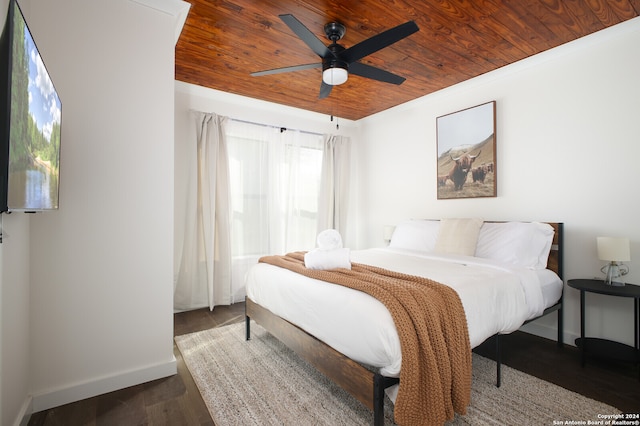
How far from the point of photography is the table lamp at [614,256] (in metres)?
2.22

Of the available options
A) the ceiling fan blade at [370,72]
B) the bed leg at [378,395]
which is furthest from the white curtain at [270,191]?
the bed leg at [378,395]

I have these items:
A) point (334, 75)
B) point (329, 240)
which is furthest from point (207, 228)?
point (334, 75)

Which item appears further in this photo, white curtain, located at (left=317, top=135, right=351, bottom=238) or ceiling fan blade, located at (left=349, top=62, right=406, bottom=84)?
white curtain, located at (left=317, top=135, right=351, bottom=238)

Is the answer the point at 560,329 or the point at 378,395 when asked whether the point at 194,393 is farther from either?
the point at 560,329

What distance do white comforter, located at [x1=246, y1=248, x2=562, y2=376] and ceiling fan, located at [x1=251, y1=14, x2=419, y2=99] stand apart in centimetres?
153

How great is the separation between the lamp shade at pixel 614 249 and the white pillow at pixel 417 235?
1.35 meters

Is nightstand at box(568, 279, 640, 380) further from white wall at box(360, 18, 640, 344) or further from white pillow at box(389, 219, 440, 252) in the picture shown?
white pillow at box(389, 219, 440, 252)

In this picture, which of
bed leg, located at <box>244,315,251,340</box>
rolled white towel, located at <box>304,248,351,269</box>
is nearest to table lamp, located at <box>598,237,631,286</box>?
rolled white towel, located at <box>304,248,351,269</box>

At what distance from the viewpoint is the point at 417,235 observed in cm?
358

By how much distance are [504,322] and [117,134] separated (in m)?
2.81

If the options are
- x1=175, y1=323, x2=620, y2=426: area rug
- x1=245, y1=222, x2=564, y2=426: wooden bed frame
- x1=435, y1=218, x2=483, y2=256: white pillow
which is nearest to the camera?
x1=245, y1=222, x2=564, y2=426: wooden bed frame

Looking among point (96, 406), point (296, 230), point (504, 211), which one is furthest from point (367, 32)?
point (96, 406)

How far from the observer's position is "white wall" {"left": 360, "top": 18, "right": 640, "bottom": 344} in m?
2.45

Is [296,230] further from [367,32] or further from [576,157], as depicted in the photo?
[576,157]
